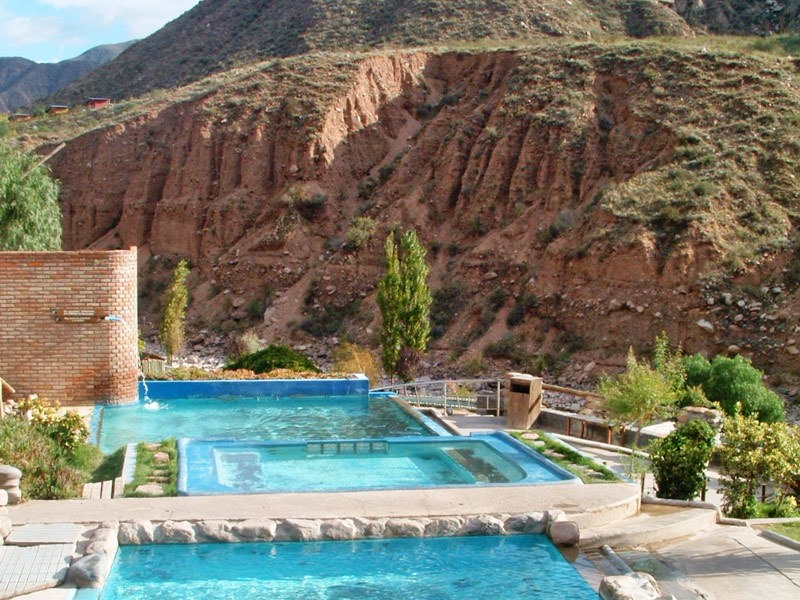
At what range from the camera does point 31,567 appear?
8.04 meters

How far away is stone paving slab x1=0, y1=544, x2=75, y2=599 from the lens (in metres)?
7.73

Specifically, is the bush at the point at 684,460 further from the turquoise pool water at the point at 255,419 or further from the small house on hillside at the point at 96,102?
the small house on hillside at the point at 96,102

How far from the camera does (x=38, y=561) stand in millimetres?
8172

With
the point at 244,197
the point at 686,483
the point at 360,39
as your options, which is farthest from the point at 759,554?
the point at 360,39

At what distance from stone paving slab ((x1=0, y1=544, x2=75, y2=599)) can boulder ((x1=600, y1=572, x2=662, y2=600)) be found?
462 centimetres

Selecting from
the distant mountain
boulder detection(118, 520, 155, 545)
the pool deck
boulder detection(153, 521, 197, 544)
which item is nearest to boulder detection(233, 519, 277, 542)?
the pool deck

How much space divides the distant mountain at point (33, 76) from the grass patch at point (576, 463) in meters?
106

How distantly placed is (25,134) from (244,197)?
14.4 m

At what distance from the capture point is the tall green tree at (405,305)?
2278 centimetres

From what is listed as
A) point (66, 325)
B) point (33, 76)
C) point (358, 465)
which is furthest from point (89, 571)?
point (33, 76)

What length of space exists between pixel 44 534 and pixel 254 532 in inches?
76.1

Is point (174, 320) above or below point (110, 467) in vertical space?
above

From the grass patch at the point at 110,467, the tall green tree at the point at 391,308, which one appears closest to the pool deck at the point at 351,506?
the grass patch at the point at 110,467

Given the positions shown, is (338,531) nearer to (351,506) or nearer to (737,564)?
(351,506)
